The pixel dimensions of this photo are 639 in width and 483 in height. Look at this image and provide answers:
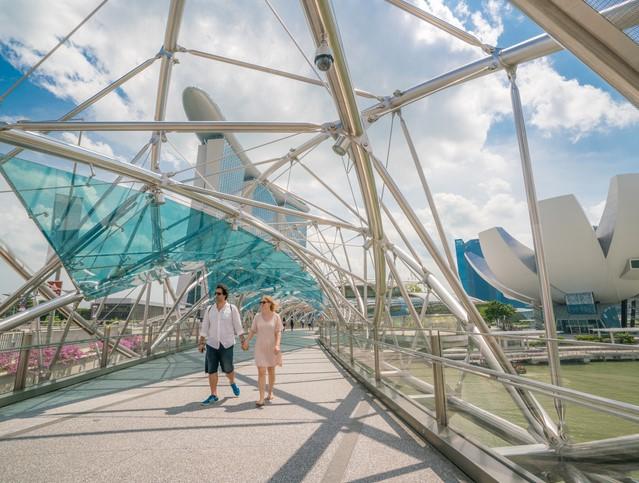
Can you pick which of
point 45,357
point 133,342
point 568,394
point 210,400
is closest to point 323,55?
point 568,394

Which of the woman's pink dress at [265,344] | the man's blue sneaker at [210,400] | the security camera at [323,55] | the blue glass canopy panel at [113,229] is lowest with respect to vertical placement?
the man's blue sneaker at [210,400]

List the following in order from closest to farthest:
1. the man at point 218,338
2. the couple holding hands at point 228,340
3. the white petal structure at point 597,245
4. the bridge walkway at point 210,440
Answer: the bridge walkway at point 210,440, the couple holding hands at point 228,340, the man at point 218,338, the white petal structure at point 597,245

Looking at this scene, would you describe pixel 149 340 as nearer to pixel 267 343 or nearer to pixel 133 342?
pixel 133 342

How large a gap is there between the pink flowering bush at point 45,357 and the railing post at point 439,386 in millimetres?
7407

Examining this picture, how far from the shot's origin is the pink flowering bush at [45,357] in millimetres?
6418

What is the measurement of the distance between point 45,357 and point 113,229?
4094 mm

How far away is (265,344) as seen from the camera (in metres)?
6.08


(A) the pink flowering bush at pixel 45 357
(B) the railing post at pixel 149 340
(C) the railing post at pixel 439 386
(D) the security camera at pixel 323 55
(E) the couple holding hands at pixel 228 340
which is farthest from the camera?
(B) the railing post at pixel 149 340

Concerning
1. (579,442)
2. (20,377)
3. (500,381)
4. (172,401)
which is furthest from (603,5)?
(20,377)

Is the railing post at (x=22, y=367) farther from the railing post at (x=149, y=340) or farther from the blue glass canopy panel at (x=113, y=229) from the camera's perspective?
the railing post at (x=149, y=340)

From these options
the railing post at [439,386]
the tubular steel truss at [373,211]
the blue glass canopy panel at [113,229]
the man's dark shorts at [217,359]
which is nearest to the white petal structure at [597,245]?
the tubular steel truss at [373,211]

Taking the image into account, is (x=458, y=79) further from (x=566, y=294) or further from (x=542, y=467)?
(x=566, y=294)

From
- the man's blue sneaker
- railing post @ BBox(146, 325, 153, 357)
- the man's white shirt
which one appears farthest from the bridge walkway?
railing post @ BBox(146, 325, 153, 357)

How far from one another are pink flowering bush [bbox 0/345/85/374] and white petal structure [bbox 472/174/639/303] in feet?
171
